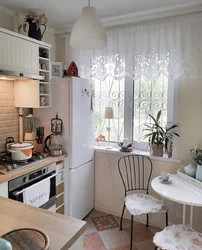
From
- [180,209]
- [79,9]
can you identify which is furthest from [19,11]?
[180,209]

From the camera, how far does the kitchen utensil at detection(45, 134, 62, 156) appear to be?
2.45m

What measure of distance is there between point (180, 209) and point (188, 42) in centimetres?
180

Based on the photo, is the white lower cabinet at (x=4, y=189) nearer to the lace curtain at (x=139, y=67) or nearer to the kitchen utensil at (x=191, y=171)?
the lace curtain at (x=139, y=67)

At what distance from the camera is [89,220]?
280cm

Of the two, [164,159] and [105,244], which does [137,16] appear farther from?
[105,244]

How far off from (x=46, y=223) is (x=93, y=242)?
153cm

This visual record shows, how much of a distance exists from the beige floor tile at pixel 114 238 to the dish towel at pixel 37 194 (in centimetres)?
78

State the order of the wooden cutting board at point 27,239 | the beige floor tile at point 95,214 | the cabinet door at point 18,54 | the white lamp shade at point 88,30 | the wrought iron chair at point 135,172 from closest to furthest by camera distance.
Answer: the wooden cutting board at point 27,239
the white lamp shade at point 88,30
the cabinet door at point 18,54
the wrought iron chair at point 135,172
the beige floor tile at point 95,214

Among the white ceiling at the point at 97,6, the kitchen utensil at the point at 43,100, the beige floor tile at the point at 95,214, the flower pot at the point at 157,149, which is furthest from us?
the beige floor tile at the point at 95,214

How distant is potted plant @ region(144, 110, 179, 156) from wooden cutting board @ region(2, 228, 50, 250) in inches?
72.4

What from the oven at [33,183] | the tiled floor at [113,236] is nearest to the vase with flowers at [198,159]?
the tiled floor at [113,236]

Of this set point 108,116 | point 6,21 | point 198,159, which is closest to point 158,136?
point 198,159

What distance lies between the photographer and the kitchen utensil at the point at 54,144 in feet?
8.05

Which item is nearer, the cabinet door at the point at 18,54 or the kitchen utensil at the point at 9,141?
the cabinet door at the point at 18,54
